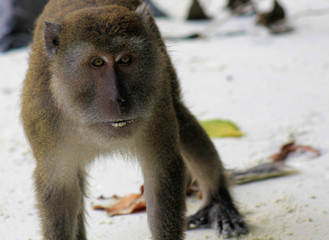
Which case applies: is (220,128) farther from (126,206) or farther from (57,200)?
(57,200)

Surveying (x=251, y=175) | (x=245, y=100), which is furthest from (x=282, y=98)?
(x=251, y=175)

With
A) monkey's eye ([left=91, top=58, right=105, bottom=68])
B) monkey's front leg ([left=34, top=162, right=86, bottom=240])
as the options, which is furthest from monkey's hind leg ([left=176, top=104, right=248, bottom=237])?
monkey's eye ([left=91, top=58, right=105, bottom=68])

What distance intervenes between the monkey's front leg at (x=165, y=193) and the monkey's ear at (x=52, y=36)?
0.89 meters

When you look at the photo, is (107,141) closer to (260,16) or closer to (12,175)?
(12,175)

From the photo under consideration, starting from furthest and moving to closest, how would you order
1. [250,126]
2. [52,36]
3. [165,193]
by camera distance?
[250,126], [165,193], [52,36]

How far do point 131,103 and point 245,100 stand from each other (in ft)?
15.0

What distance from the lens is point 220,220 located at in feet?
15.4

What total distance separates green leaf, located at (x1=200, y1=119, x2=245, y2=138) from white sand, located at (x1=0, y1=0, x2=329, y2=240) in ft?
0.28

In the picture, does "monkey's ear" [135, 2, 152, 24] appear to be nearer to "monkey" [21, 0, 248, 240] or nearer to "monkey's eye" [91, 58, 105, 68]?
"monkey" [21, 0, 248, 240]

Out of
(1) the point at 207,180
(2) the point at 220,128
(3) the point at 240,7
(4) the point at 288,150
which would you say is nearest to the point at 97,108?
(1) the point at 207,180

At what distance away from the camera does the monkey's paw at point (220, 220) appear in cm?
459

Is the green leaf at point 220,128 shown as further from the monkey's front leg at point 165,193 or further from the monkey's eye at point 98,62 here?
the monkey's eye at point 98,62

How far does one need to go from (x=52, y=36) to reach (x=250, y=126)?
12.4 ft

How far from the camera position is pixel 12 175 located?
5809mm
